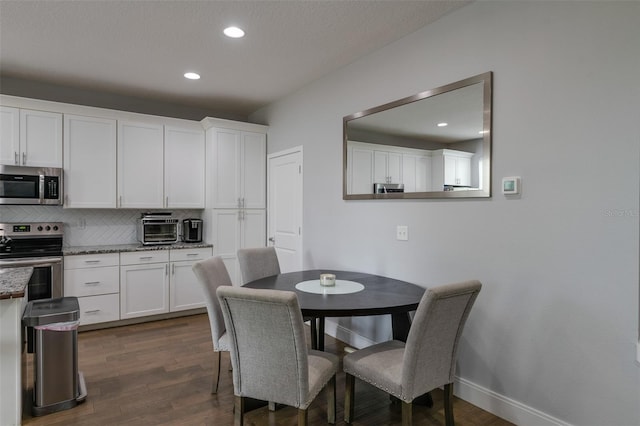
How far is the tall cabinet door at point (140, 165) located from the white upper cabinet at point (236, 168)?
0.58m

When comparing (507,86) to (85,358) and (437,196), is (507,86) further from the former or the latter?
(85,358)

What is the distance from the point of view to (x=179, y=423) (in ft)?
7.11

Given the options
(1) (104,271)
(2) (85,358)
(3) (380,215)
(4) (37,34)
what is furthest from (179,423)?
(4) (37,34)

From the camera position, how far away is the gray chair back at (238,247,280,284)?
318cm

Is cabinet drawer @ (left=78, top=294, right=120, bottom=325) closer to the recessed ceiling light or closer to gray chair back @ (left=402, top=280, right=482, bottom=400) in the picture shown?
the recessed ceiling light

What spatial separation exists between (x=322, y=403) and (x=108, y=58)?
135 inches

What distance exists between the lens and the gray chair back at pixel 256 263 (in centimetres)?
318

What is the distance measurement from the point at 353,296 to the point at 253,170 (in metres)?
2.92

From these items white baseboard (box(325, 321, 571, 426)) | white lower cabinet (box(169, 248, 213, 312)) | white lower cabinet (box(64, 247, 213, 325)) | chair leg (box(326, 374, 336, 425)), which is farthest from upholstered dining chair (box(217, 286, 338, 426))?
white lower cabinet (box(169, 248, 213, 312))

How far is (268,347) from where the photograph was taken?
5.59 ft

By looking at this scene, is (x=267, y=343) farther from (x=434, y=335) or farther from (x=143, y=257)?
(x=143, y=257)

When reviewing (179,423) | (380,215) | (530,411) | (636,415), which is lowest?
(179,423)

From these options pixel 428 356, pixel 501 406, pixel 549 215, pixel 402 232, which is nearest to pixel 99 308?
pixel 402 232

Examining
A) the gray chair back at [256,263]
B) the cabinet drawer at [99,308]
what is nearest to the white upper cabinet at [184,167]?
the cabinet drawer at [99,308]
